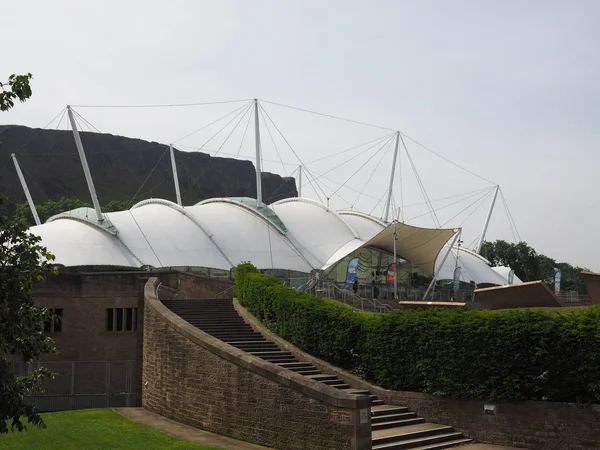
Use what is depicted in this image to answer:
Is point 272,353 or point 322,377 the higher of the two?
point 272,353

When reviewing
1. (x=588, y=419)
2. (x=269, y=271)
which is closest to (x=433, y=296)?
(x=269, y=271)

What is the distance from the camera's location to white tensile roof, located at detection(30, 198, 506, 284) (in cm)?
4278

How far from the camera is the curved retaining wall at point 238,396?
15031 mm

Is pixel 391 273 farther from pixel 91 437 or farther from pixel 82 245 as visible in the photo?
pixel 91 437

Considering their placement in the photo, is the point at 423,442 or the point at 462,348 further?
the point at 462,348

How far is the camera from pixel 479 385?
1794cm

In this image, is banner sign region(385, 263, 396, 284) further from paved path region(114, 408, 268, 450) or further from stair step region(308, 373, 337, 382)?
paved path region(114, 408, 268, 450)

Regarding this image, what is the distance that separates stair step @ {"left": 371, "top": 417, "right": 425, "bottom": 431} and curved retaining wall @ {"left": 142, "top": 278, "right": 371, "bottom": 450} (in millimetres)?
2417

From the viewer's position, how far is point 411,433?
17.1 metres

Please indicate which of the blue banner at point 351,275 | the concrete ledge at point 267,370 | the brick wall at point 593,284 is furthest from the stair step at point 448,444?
the blue banner at point 351,275

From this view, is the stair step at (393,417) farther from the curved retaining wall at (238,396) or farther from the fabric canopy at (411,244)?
the fabric canopy at (411,244)

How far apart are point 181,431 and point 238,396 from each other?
188cm

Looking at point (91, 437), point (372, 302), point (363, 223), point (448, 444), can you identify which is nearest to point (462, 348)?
point (448, 444)

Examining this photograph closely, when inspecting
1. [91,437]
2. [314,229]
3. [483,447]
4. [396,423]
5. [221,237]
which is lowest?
[483,447]
